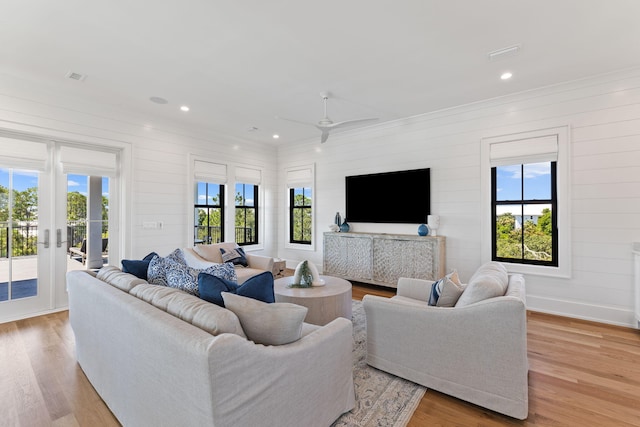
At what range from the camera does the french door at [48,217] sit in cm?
378

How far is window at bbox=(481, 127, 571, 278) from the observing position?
3.86 meters

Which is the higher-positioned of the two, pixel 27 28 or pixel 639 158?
pixel 27 28

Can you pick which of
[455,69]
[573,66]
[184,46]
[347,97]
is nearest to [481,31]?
[455,69]

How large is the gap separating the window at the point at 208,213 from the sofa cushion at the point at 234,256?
1.33 m

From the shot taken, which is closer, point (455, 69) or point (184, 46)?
point (184, 46)

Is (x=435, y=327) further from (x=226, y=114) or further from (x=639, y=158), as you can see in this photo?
(x=226, y=114)

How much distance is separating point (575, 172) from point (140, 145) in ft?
20.6

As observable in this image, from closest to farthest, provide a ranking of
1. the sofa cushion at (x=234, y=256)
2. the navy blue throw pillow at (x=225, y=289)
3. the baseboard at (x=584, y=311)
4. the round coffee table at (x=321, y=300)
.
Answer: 1. the navy blue throw pillow at (x=225, y=289)
2. the round coffee table at (x=321, y=300)
3. the baseboard at (x=584, y=311)
4. the sofa cushion at (x=234, y=256)

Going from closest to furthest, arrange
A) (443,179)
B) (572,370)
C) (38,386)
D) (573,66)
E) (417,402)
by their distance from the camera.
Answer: (417,402) < (38,386) < (572,370) < (573,66) < (443,179)

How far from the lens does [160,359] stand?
4.62 ft

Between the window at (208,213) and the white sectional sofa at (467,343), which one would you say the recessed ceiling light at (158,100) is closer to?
the window at (208,213)

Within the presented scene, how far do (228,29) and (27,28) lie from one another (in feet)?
6.03

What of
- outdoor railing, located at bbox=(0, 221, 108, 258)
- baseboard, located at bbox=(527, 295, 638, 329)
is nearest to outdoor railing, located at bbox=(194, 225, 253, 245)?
outdoor railing, located at bbox=(0, 221, 108, 258)

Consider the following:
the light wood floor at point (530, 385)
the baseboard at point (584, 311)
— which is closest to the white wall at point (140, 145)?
the light wood floor at point (530, 385)
